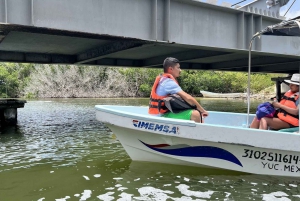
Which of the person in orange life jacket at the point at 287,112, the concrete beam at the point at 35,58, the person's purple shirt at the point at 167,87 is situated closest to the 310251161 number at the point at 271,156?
the person in orange life jacket at the point at 287,112

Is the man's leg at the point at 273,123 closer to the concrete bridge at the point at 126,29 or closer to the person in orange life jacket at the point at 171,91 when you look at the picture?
the person in orange life jacket at the point at 171,91

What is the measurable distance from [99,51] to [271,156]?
37.2 feet

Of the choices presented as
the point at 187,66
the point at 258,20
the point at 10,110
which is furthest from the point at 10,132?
the point at 187,66

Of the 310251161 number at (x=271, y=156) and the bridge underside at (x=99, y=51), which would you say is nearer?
the 310251161 number at (x=271, y=156)

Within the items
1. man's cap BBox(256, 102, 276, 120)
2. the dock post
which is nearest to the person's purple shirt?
man's cap BBox(256, 102, 276, 120)

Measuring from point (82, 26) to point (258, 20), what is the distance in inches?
336

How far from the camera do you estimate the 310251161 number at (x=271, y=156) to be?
598 centimetres

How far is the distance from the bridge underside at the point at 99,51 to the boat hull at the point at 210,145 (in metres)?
5.69

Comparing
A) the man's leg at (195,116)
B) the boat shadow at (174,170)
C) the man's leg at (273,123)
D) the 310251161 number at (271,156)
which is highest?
the man's leg at (195,116)

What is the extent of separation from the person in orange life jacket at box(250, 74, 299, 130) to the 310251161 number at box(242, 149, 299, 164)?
696 mm

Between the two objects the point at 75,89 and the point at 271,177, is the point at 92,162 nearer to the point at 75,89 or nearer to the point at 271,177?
the point at 271,177

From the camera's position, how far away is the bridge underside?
12625mm

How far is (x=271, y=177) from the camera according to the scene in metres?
6.11

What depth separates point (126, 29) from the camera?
38.8 ft
